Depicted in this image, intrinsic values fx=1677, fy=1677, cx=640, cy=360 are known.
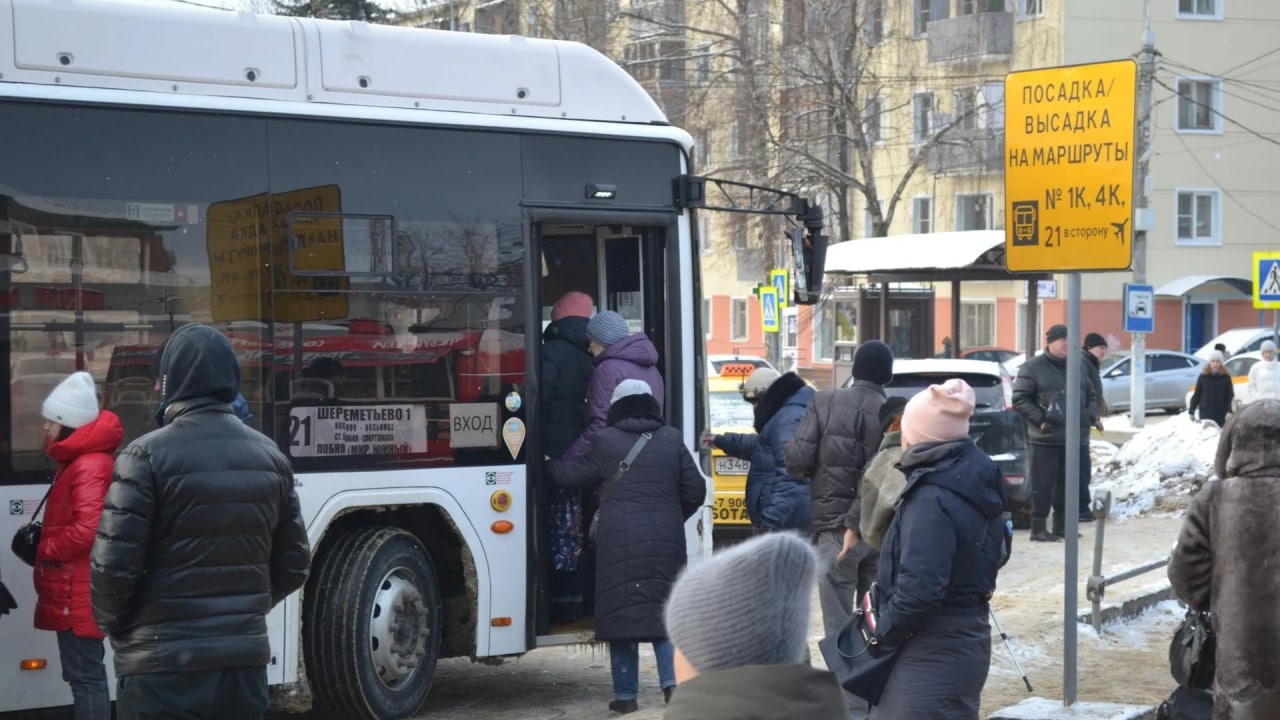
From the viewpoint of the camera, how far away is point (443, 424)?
8203 millimetres

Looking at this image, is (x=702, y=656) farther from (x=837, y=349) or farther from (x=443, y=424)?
(x=837, y=349)

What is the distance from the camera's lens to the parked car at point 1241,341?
4072cm

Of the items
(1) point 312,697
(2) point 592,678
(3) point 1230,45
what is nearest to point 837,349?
(2) point 592,678

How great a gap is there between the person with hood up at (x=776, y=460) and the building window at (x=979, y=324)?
145 ft

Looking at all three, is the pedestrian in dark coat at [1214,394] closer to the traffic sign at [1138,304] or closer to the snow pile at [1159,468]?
the snow pile at [1159,468]

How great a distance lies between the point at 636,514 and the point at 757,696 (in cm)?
558

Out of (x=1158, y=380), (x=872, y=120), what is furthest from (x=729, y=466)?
(x=1158, y=380)

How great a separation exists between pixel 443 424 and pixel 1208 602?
3722mm

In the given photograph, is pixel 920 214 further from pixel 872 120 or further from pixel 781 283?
pixel 781 283

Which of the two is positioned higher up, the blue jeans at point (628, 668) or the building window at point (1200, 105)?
the building window at point (1200, 105)

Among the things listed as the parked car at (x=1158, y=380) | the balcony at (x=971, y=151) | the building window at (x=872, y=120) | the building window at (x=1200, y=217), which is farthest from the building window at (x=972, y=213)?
the building window at (x=872, y=120)

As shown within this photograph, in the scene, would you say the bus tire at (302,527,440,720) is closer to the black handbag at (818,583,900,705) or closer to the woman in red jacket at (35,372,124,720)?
the woman in red jacket at (35,372,124,720)

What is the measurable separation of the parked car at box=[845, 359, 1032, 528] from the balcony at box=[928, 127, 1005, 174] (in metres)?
17.0

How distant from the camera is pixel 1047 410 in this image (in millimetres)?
15375
